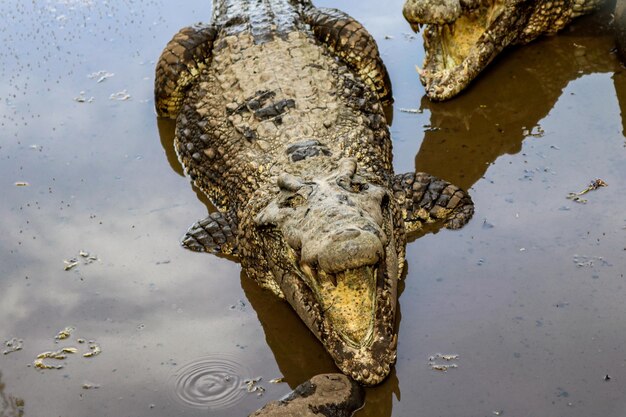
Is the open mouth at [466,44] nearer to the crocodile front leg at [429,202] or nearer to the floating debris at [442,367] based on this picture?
the crocodile front leg at [429,202]

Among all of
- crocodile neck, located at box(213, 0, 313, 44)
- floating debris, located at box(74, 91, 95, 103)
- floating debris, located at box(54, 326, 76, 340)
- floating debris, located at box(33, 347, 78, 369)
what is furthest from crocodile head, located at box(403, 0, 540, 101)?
floating debris, located at box(33, 347, 78, 369)

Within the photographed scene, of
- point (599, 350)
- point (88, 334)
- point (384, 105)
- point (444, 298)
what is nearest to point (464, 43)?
point (384, 105)

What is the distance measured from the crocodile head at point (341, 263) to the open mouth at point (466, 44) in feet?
8.00

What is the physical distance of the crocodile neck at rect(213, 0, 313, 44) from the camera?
7.00m

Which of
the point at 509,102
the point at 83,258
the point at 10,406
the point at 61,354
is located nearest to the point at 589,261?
the point at 509,102

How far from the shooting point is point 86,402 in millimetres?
4781

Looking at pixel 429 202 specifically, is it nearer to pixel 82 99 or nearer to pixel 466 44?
pixel 466 44

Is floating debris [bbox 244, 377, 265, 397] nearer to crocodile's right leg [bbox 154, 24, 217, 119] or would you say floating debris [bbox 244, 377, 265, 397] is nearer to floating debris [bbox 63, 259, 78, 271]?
floating debris [bbox 63, 259, 78, 271]

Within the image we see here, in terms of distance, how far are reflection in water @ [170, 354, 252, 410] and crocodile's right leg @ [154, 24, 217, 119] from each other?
122 inches

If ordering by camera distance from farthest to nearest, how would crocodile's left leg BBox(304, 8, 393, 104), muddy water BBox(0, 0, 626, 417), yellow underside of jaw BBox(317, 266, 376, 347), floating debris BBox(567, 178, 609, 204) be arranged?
crocodile's left leg BBox(304, 8, 393, 104) < floating debris BBox(567, 178, 609, 204) < muddy water BBox(0, 0, 626, 417) < yellow underside of jaw BBox(317, 266, 376, 347)

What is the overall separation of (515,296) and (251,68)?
8.76ft

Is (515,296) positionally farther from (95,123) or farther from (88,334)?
(95,123)

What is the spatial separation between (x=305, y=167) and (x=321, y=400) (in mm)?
1647

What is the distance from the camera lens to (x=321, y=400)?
4434 mm
